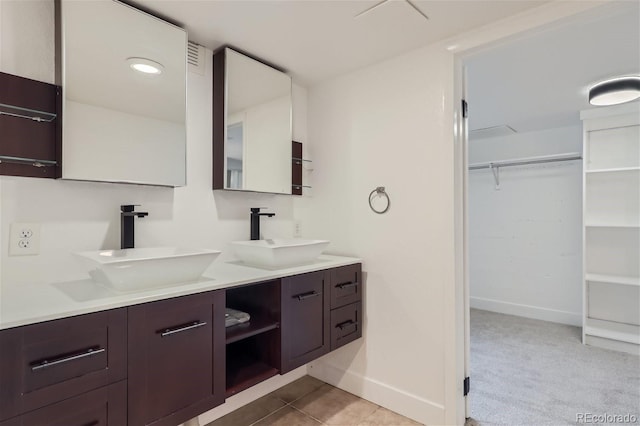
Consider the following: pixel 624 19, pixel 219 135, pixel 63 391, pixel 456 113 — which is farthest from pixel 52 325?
pixel 624 19

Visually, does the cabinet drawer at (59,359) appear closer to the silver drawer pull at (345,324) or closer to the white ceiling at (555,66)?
the silver drawer pull at (345,324)

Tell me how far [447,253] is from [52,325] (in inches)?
68.3

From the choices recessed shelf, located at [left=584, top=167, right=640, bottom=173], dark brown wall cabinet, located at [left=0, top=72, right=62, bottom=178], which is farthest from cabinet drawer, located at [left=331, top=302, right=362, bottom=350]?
recessed shelf, located at [left=584, top=167, right=640, bottom=173]

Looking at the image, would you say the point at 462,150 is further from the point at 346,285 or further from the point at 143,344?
the point at 143,344

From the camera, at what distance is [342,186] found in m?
2.35

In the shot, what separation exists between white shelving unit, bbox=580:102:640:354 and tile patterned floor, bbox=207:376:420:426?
2.42 metres

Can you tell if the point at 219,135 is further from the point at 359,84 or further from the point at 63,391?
the point at 63,391

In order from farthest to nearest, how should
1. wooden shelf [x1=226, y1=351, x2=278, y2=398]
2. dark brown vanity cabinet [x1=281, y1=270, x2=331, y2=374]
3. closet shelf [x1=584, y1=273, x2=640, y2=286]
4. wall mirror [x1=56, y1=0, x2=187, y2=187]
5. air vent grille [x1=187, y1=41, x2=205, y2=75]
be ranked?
closet shelf [x1=584, y1=273, x2=640, y2=286] < air vent grille [x1=187, y1=41, x2=205, y2=75] < dark brown vanity cabinet [x1=281, y1=270, x2=331, y2=374] < wooden shelf [x1=226, y1=351, x2=278, y2=398] < wall mirror [x1=56, y1=0, x2=187, y2=187]

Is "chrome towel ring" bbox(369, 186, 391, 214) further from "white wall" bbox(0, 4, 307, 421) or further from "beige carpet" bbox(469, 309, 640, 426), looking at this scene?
"beige carpet" bbox(469, 309, 640, 426)

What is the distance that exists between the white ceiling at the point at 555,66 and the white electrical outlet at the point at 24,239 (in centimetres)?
232

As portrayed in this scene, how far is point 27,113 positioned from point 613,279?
4.31m

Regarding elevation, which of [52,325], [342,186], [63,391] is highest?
[342,186]

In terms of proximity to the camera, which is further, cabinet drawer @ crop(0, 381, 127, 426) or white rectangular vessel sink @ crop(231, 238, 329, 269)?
white rectangular vessel sink @ crop(231, 238, 329, 269)

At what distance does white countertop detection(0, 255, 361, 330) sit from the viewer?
0.98 m
